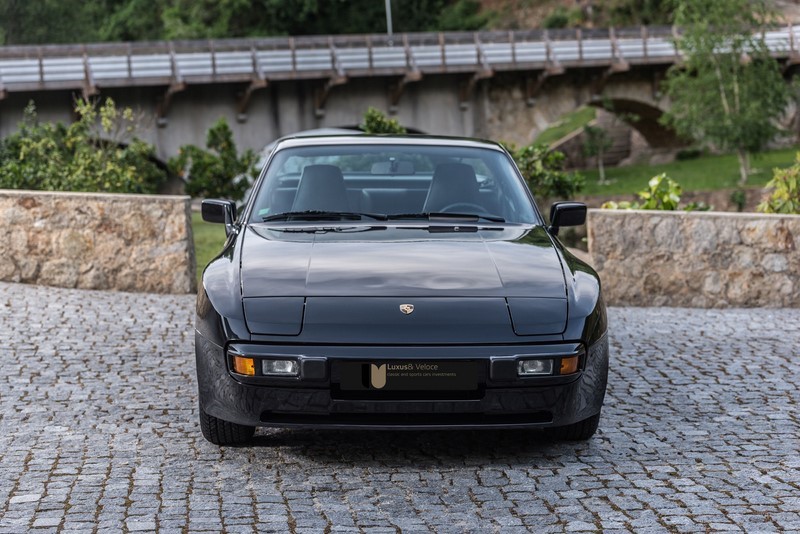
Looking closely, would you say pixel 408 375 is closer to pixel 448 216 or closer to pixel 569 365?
pixel 569 365

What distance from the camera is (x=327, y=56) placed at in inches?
1784

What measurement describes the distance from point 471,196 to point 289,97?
134 ft

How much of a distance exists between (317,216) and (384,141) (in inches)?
30.5

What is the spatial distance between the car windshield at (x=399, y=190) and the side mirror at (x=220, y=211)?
0.39 metres

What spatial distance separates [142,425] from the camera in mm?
6590

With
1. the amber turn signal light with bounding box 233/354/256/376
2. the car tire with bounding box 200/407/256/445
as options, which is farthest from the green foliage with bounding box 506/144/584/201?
the amber turn signal light with bounding box 233/354/256/376

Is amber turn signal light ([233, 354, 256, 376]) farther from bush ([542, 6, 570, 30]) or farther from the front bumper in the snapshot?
bush ([542, 6, 570, 30])

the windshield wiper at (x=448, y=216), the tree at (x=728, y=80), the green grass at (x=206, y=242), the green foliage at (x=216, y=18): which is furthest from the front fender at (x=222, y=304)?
the green foliage at (x=216, y=18)

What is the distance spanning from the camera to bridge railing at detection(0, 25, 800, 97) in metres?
40.2

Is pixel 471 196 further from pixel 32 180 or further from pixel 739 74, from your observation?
pixel 739 74

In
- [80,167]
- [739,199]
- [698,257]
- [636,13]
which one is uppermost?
[636,13]

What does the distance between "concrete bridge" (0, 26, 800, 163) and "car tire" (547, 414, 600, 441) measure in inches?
1383

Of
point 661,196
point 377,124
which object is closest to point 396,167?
point 661,196

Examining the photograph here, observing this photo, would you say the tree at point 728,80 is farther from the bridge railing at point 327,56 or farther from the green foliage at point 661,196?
the green foliage at point 661,196
